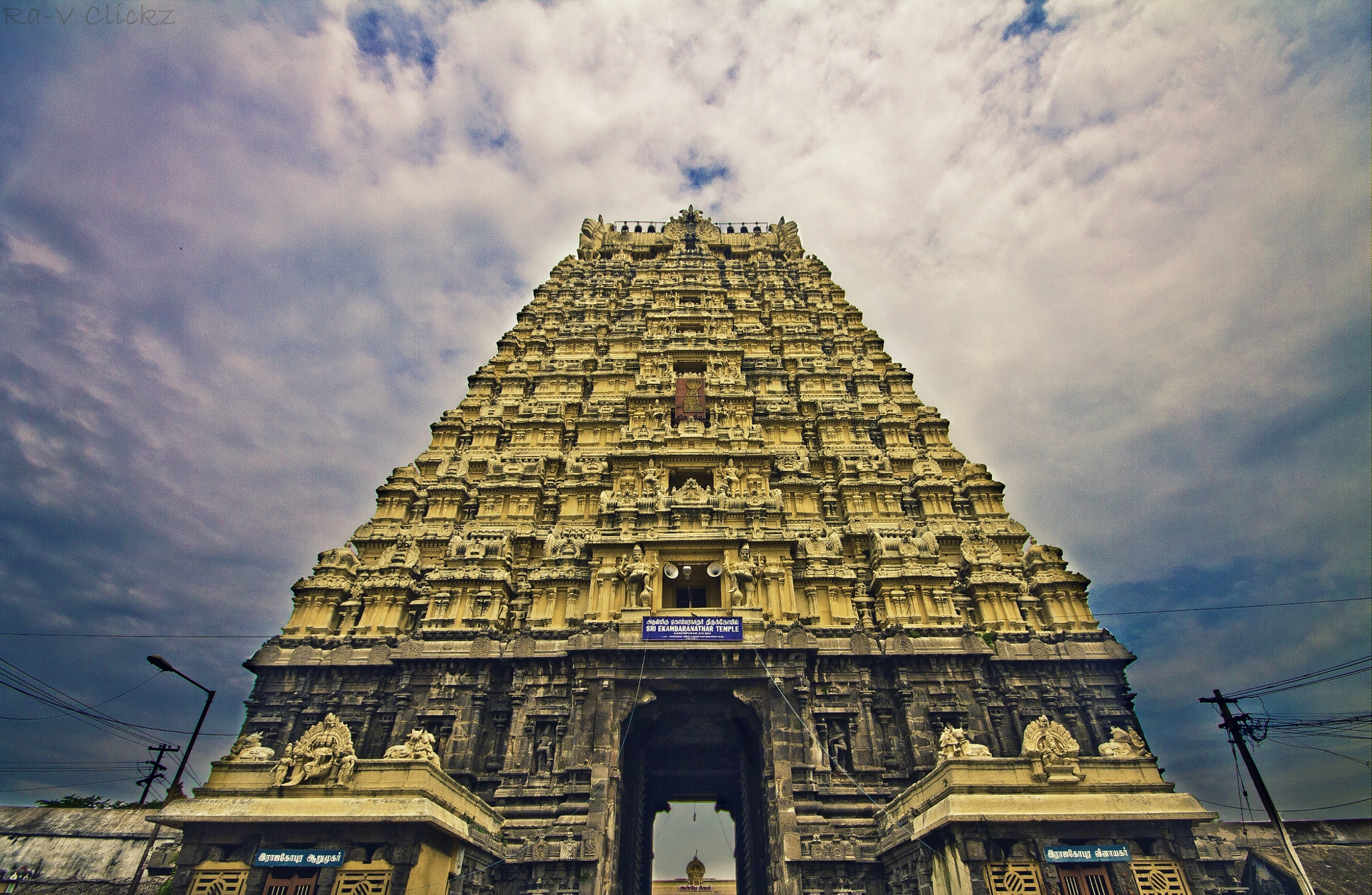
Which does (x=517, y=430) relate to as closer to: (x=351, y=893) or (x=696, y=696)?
(x=696, y=696)

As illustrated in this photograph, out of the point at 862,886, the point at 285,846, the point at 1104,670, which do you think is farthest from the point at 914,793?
the point at 285,846

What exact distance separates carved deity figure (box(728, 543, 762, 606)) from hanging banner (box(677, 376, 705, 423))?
31.1 feet

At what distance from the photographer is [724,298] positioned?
40625 mm

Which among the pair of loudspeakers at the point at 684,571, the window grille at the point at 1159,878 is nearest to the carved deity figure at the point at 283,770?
the pair of loudspeakers at the point at 684,571

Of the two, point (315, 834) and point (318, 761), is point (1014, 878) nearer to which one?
point (315, 834)

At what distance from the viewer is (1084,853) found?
550 inches

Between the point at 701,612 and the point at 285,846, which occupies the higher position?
the point at 701,612

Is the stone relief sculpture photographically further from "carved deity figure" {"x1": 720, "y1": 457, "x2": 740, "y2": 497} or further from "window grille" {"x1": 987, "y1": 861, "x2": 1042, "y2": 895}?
"carved deity figure" {"x1": 720, "y1": 457, "x2": 740, "y2": 497}

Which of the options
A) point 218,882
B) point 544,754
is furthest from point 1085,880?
point 218,882

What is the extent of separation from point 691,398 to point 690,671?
14440mm

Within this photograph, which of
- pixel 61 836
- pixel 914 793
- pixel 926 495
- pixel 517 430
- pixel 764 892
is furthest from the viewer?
pixel 517 430

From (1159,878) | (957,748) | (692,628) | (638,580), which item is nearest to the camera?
(1159,878)

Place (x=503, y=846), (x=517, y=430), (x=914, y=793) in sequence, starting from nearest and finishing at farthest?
(x=914, y=793) → (x=503, y=846) → (x=517, y=430)

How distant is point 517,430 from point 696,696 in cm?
1569
